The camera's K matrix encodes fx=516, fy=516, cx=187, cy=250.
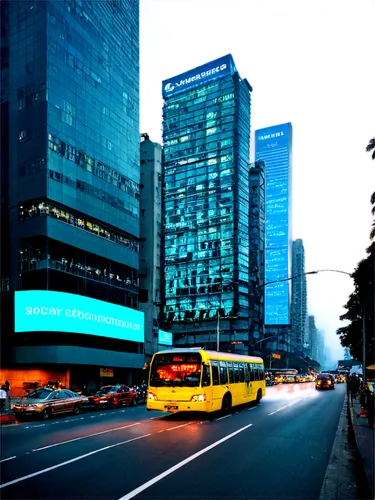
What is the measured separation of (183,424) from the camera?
20516 mm

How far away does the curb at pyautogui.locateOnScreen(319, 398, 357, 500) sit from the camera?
904cm

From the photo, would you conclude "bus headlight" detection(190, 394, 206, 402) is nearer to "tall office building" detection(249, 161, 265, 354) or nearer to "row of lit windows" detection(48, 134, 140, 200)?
"row of lit windows" detection(48, 134, 140, 200)

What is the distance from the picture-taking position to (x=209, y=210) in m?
168

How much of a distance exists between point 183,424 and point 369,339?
47454 mm

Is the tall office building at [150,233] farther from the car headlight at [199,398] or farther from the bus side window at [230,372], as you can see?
the car headlight at [199,398]

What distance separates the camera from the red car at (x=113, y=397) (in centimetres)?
3184

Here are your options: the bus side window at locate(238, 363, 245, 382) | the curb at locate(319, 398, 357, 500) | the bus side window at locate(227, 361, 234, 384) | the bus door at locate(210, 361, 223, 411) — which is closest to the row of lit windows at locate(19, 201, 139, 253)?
the bus side window at locate(238, 363, 245, 382)

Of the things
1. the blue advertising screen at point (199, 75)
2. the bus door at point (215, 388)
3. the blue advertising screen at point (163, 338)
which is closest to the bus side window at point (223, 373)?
the bus door at point (215, 388)

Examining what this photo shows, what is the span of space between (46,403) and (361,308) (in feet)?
130

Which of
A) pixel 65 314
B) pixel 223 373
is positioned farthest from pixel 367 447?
pixel 65 314

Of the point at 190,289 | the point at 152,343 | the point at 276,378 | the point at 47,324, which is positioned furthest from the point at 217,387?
the point at 190,289

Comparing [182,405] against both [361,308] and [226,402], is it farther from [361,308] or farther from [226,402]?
[361,308]

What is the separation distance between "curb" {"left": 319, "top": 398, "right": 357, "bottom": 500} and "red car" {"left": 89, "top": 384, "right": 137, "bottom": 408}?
18.9 m

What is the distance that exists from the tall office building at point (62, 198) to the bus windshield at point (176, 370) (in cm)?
3307
